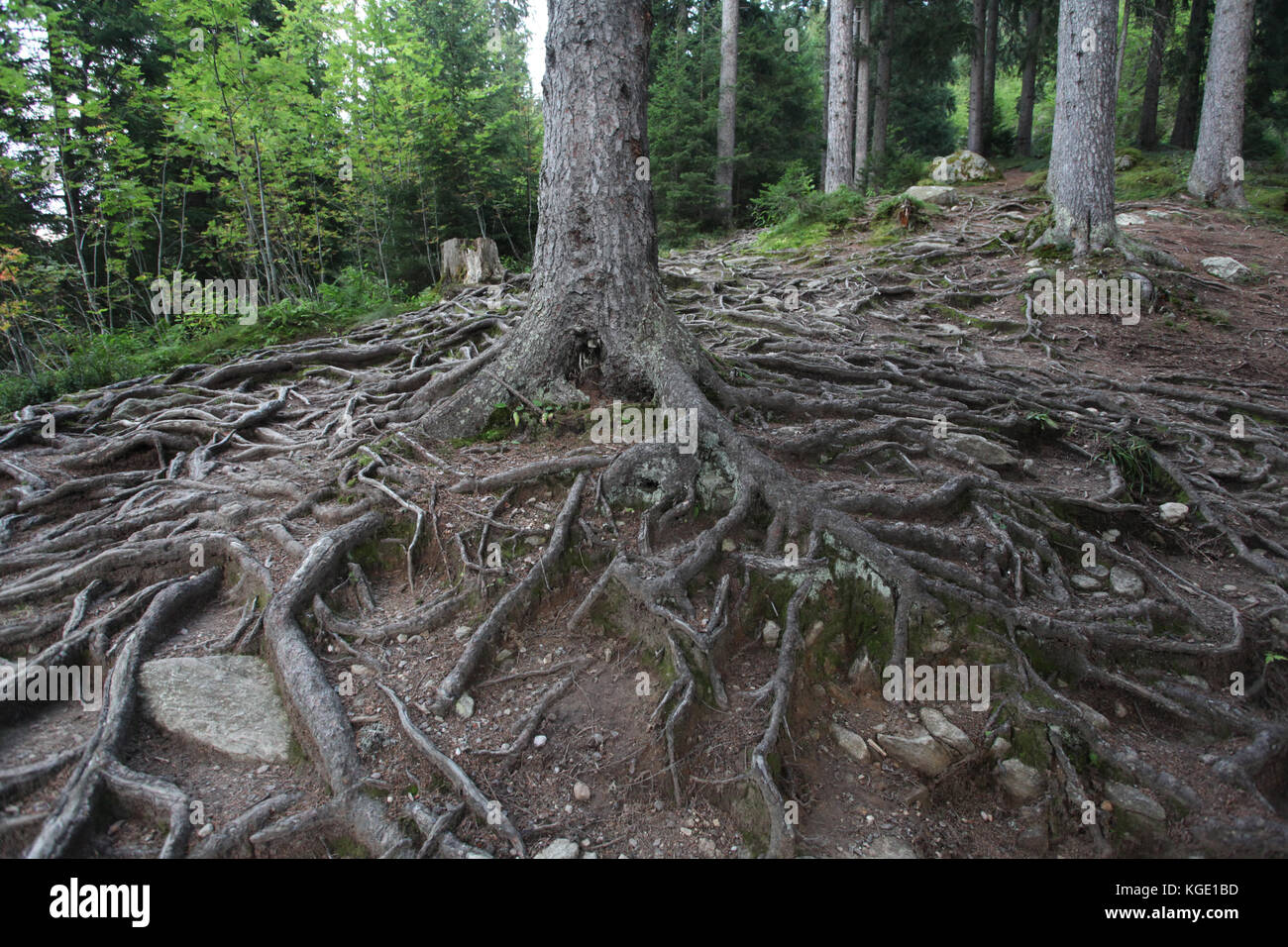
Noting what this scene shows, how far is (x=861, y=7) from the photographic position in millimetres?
20000

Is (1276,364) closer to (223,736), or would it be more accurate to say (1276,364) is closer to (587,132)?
(587,132)

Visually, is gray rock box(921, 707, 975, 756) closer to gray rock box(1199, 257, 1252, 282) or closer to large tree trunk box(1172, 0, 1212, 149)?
gray rock box(1199, 257, 1252, 282)

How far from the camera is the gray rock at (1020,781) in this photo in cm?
314

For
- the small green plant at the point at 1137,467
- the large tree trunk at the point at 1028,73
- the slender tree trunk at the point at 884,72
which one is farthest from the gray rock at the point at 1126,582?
the large tree trunk at the point at 1028,73

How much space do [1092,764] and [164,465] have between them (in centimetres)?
764

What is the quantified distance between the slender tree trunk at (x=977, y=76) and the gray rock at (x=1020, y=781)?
24.0 metres

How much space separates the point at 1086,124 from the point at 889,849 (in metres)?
11.2

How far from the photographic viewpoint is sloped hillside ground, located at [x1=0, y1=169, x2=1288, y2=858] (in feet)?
9.86

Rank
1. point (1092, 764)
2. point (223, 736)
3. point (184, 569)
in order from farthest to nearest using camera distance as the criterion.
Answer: point (184, 569) < point (223, 736) < point (1092, 764)

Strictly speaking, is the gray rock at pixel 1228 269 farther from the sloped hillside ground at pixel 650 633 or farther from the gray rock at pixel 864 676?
the gray rock at pixel 864 676

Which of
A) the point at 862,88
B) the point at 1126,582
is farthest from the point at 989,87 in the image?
the point at 1126,582

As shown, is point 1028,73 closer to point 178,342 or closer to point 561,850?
point 178,342

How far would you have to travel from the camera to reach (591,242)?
5070mm
